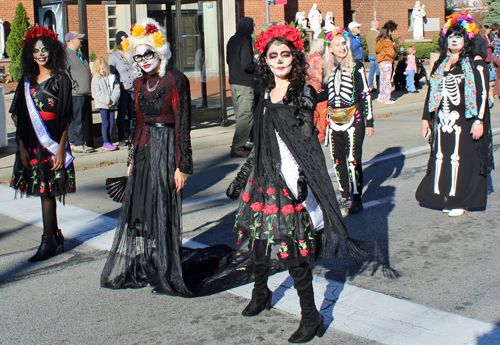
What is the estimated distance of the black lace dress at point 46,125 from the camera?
5.10 metres

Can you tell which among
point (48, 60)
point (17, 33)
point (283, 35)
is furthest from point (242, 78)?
point (17, 33)

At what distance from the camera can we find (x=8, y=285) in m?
4.66

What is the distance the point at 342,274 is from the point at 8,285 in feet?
8.51

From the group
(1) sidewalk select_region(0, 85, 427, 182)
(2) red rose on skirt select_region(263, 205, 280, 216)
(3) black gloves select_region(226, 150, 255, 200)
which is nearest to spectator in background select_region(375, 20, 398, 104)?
(1) sidewalk select_region(0, 85, 427, 182)

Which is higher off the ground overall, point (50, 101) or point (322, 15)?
point (322, 15)

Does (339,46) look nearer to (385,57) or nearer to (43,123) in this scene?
(43,123)

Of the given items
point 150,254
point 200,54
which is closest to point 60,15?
point 200,54

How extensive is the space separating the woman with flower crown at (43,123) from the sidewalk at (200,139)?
11.7ft

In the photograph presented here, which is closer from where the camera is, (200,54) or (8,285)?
(8,285)

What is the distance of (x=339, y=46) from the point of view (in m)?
6.10

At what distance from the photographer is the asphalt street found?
3729mm

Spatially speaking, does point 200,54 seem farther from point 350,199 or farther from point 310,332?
point 310,332

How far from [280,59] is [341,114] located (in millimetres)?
2781

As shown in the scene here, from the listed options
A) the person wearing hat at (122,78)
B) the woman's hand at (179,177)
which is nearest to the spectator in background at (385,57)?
the person wearing hat at (122,78)
